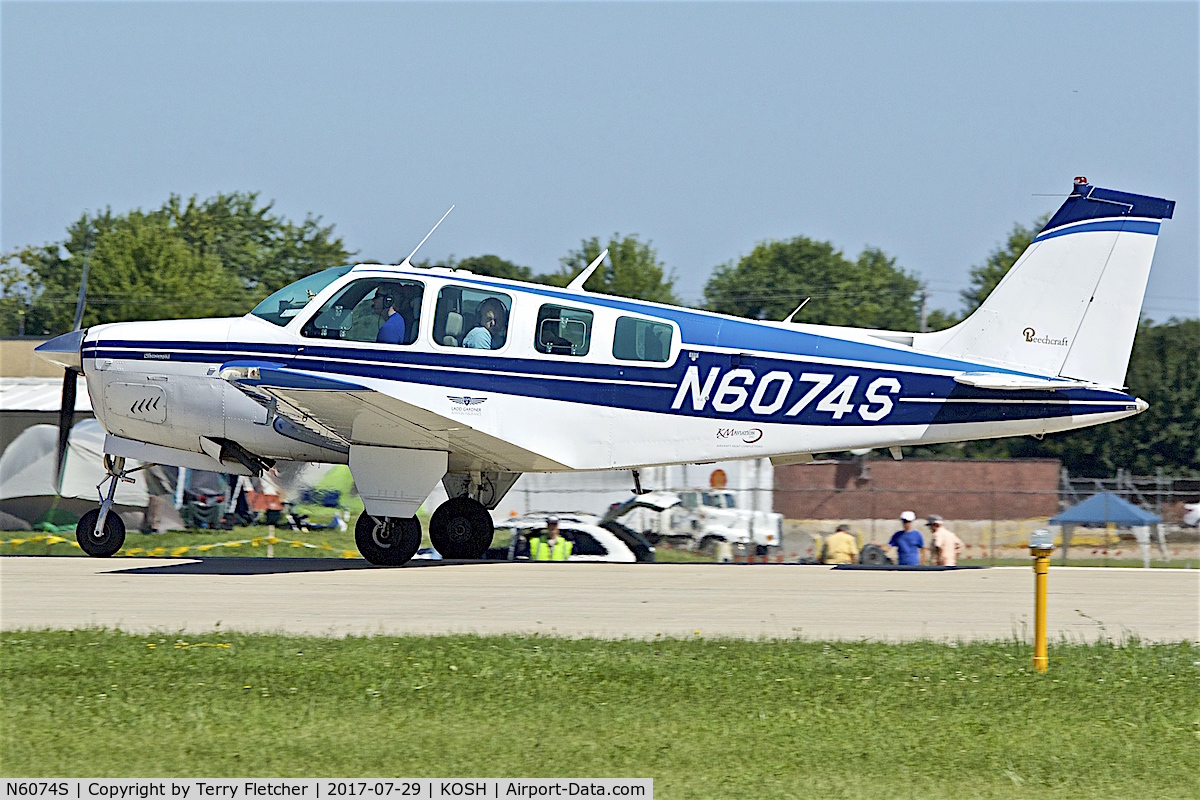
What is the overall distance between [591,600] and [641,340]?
130 inches

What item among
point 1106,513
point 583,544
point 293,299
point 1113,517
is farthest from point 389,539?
point 1113,517

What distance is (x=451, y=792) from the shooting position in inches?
214

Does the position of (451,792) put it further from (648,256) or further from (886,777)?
(648,256)

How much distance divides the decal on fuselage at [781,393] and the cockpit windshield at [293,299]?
3704 mm

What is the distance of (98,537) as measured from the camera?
14578mm

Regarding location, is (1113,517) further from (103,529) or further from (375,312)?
(103,529)

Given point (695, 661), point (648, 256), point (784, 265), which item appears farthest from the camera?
point (784, 265)

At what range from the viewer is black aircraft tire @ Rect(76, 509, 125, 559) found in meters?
14.6

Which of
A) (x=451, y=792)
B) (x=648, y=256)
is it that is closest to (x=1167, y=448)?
(x=648, y=256)

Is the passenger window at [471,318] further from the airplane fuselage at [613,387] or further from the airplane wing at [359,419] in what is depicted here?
the airplane wing at [359,419]

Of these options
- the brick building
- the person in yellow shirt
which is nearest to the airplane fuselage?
the person in yellow shirt

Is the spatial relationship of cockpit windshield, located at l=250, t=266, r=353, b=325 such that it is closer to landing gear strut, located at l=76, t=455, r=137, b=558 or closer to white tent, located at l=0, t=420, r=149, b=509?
landing gear strut, located at l=76, t=455, r=137, b=558

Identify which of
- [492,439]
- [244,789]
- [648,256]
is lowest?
[244,789]

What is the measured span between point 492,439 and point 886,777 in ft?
26.5
